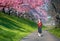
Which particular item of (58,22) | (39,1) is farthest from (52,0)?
(39,1)

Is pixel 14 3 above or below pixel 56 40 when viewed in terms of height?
above

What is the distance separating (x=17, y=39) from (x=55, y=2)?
42.4 ft

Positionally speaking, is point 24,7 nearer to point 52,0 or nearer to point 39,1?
point 39,1

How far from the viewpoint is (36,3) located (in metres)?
23.5

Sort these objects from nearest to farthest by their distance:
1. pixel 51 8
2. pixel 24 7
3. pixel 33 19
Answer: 1. pixel 24 7
2. pixel 51 8
3. pixel 33 19

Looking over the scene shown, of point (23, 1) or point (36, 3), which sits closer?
point (23, 1)

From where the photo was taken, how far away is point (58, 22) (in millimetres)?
37156

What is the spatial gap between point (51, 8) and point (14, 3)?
61.1 feet

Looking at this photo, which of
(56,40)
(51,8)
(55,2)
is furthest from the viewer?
(51,8)

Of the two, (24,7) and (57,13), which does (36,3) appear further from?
(57,13)

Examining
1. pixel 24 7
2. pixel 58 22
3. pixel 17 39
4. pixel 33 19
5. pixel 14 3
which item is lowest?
pixel 33 19

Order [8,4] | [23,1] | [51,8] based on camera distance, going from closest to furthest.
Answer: [8,4], [23,1], [51,8]

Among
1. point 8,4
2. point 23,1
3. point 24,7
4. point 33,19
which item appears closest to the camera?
point 8,4

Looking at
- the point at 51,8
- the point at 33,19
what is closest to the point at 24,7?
the point at 51,8
